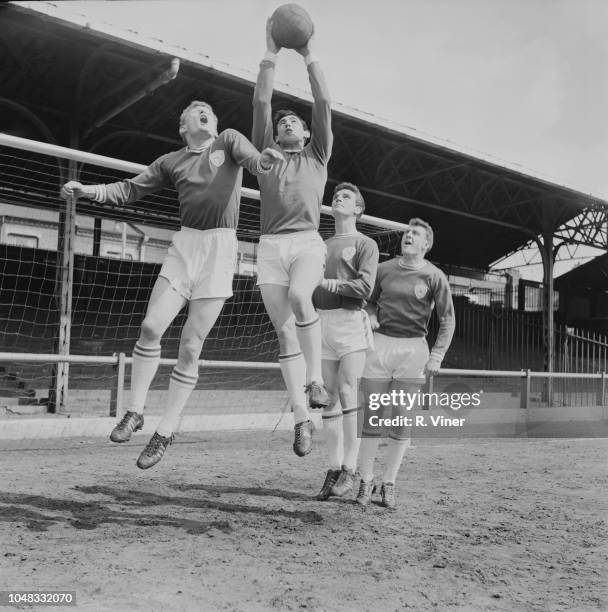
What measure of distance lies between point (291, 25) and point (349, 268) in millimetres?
1381

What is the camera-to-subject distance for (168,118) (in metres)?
12.1

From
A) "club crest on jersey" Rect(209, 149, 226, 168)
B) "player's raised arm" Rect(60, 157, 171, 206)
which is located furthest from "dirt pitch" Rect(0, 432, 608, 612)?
"club crest on jersey" Rect(209, 149, 226, 168)

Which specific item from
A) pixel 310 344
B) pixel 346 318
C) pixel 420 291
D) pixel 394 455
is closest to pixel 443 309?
pixel 420 291

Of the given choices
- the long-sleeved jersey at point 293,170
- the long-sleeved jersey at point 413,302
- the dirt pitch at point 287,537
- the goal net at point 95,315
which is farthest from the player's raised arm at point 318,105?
the goal net at point 95,315

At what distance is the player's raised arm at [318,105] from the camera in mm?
3398

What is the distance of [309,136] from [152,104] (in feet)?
28.1

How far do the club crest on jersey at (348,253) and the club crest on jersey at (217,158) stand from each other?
0.99 meters

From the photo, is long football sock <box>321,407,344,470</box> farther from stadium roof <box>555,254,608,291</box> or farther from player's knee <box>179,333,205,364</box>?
stadium roof <box>555,254,608,291</box>

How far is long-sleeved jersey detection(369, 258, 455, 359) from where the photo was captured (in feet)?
14.3

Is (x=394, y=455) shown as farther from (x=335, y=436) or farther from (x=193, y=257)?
(x=193, y=257)

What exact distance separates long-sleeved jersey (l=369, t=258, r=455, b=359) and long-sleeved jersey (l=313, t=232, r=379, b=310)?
355 mm

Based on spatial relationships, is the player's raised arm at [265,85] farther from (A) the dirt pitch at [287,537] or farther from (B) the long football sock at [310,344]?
(A) the dirt pitch at [287,537]

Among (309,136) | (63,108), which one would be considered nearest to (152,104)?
(63,108)

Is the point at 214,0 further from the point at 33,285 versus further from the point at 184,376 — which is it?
the point at 33,285
